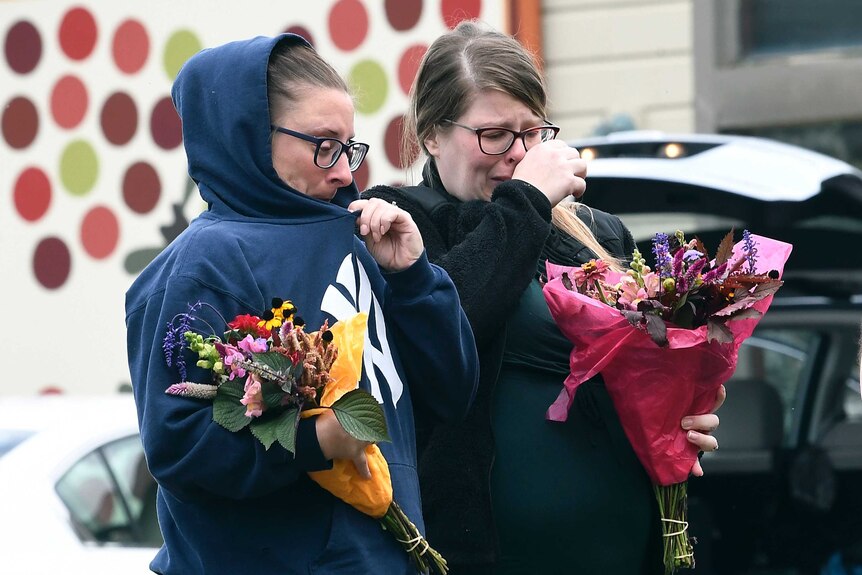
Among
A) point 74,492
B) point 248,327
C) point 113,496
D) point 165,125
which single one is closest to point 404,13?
point 165,125

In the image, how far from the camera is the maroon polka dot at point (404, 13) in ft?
25.1

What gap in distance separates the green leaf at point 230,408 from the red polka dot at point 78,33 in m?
6.75

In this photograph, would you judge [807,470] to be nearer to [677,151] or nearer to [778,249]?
[677,151]

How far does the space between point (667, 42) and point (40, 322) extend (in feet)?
13.1

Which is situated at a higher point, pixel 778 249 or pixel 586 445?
pixel 778 249

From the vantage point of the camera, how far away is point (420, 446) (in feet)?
8.79

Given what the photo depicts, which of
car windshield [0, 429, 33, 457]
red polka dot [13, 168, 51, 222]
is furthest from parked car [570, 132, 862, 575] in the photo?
red polka dot [13, 168, 51, 222]

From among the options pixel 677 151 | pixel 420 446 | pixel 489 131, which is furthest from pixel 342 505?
pixel 677 151

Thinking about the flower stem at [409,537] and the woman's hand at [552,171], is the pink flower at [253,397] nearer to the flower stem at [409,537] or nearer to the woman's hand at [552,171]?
the flower stem at [409,537]

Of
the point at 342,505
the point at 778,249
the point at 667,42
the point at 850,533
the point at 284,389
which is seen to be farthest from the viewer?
the point at 667,42

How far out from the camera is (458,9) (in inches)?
297

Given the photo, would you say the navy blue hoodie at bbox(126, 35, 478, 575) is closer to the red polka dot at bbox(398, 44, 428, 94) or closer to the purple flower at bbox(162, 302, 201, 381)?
the purple flower at bbox(162, 302, 201, 381)

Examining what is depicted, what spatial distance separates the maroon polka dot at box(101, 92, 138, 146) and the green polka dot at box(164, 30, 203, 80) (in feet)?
1.10

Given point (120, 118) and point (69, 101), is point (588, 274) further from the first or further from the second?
point (69, 101)
